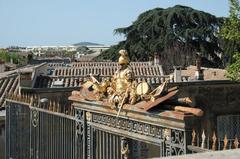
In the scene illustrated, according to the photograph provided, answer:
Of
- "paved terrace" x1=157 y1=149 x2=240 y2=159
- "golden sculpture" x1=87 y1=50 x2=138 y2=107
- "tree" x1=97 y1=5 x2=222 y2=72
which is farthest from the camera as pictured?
"tree" x1=97 y1=5 x2=222 y2=72

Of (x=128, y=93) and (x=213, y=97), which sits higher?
(x=128, y=93)

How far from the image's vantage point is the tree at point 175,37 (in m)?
35.8

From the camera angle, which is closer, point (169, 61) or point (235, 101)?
point (235, 101)

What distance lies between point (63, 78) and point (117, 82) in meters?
14.1

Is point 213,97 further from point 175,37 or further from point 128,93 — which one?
point 175,37

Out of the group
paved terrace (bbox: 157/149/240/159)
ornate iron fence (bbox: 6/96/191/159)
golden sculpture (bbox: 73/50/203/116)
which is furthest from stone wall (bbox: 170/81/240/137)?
paved terrace (bbox: 157/149/240/159)

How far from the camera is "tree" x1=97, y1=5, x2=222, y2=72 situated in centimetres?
3578

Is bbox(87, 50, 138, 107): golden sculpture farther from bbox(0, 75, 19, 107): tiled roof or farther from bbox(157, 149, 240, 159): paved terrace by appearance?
bbox(0, 75, 19, 107): tiled roof

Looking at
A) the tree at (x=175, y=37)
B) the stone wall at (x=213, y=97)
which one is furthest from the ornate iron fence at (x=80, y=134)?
the tree at (x=175, y=37)

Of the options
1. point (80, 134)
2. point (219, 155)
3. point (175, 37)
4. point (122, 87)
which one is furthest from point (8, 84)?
point (175, 37)

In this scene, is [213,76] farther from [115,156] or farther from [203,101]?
[115,156]

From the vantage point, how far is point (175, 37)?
3647 cm

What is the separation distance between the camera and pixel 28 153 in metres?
8.03

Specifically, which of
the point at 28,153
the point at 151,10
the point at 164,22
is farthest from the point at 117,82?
the point at 151,10
